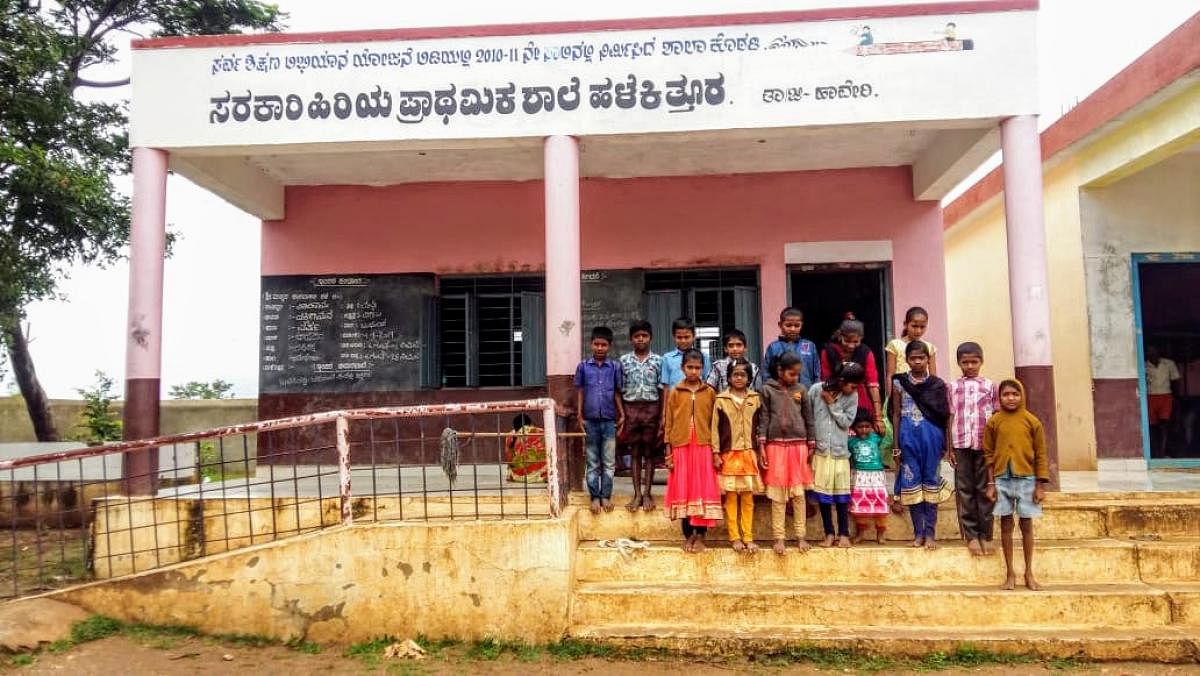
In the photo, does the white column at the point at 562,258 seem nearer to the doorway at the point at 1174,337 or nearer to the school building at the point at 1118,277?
the school building at the point at 1118,277

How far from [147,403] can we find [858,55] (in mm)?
6211

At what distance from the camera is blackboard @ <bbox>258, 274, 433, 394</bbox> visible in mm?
8242

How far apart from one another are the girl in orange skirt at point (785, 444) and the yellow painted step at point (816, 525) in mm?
339

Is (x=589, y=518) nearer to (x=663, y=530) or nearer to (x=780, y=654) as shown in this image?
(x=663, y=530)

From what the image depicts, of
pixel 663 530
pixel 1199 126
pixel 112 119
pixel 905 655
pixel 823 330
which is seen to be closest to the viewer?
pixel 905 655

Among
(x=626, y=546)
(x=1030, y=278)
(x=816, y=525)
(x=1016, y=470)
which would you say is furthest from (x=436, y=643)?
(x=1030, y=278)

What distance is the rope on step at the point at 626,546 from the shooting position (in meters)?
Result: 5.02

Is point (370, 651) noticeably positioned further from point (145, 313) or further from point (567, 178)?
point (567, 178)

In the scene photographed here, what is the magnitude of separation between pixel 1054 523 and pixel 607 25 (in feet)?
16.2

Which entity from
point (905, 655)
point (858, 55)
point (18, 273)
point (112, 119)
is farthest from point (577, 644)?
point (112, 119)

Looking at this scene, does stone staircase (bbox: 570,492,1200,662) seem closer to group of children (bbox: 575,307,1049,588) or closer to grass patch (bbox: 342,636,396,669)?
group of children (bbox: 575,307,1049,588)

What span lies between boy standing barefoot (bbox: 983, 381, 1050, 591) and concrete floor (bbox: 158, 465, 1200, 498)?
5.01 ft

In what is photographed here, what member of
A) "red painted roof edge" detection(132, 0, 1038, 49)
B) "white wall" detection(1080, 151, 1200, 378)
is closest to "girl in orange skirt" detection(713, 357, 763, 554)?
"red painted roof edge" detection(132, 0, 1038, 49)

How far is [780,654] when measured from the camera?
4.37 m
